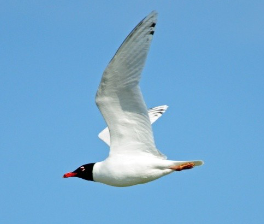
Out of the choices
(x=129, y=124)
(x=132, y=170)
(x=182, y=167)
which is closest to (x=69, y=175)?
(x=132, y=170)

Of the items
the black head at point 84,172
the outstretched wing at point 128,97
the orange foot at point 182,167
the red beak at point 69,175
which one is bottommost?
the orange foot at point 182,167

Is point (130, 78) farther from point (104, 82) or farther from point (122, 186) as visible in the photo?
point (122, 186)

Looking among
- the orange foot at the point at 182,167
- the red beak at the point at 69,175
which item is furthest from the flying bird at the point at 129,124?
the red beak at the point at 69,175

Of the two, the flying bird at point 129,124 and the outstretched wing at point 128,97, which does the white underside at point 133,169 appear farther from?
the outstretched wing at point 128,97

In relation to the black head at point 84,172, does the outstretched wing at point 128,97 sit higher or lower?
higher

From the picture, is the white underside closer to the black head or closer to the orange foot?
the orange foot

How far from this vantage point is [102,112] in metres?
14.1

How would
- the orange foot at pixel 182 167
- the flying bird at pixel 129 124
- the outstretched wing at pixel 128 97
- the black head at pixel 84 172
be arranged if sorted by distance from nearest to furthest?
the outstretched wing at pixel 128 97 → the flying bird at pixel 129 124 → the orange foot at pixel 182 167 → the black head at pixel 84 172

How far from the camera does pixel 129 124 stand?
1427 centimetres

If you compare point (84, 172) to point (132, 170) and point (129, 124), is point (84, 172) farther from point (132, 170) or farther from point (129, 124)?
point (129, 124)

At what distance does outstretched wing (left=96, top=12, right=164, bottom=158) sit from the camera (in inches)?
513

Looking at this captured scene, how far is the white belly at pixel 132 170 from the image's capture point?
14141 mm

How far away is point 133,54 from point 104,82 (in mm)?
743

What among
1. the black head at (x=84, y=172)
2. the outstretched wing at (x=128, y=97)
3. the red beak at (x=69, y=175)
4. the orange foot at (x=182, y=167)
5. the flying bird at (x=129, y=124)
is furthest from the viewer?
the red beak at (x=69, y=175)
